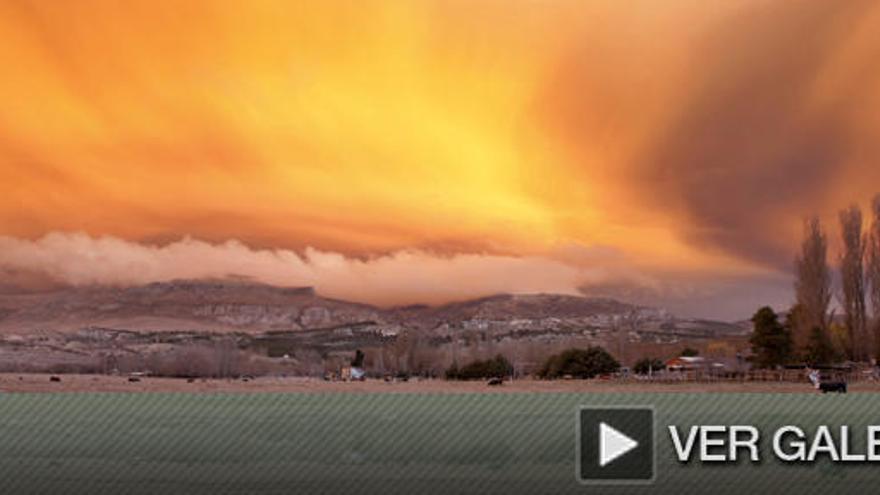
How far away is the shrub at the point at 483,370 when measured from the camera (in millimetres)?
74375

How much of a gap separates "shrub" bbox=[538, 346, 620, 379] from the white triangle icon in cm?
5790

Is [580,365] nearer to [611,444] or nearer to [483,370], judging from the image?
[483,370]

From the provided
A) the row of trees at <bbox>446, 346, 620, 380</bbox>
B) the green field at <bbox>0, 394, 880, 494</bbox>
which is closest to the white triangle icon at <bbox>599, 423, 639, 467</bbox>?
the green field at <bbox>0, 394, 880, 494</bbox>

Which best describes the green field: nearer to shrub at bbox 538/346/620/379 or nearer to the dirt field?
the dirt field

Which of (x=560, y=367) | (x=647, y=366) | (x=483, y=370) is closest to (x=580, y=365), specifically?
(x=560, y=367)

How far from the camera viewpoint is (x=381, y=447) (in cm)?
2873

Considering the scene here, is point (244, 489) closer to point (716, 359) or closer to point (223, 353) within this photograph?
point (716, 359)

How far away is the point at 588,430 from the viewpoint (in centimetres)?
1380

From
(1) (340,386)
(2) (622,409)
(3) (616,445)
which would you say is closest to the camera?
(3) (616,445)

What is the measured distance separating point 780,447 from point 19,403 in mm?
36207

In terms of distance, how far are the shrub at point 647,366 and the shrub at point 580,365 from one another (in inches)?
Answer: 53.9

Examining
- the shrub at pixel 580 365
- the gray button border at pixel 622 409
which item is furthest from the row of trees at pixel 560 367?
the gray button border at pixel 622 409

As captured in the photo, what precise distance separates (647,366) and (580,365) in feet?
15.5

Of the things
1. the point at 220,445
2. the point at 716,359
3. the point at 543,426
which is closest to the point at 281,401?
the point at 220,445
